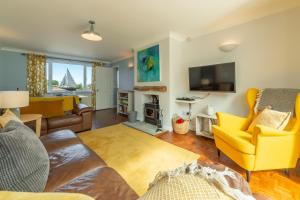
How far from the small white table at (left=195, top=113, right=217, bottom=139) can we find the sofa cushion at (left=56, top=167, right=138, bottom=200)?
2303 millimetres

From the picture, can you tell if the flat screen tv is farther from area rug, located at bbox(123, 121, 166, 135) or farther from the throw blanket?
area rug, located at bbox(123, 121, 166, 135)

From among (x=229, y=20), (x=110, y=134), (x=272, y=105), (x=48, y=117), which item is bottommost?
(x=110, y=134)

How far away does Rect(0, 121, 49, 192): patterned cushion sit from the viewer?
0.72 m

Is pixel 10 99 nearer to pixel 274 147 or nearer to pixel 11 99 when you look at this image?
pixel 11 99

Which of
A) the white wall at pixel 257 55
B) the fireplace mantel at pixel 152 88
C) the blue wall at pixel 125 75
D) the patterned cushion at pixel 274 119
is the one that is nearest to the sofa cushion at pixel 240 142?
the patterned cushion at pixel 274 119

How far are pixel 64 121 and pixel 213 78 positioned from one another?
319 cm

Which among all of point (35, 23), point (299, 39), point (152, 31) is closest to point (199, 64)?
point (152, 31)

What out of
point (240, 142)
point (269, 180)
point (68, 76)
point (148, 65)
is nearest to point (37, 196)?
point (240, 142)

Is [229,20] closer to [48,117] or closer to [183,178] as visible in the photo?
[183,178]

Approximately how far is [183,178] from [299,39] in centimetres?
283

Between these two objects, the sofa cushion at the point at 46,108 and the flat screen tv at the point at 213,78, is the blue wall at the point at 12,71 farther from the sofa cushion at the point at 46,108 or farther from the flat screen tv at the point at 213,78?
the flat screen tv at the point at 213,78

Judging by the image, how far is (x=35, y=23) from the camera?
2.77 meters

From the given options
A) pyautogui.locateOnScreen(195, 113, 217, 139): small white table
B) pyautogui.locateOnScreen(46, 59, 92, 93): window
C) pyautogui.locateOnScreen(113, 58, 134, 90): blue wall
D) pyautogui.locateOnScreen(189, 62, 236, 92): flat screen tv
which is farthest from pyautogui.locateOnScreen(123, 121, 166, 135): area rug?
pyautogui.locateOnScreen(46, 59, 92, 93): window

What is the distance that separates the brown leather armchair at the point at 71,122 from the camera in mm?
2871
